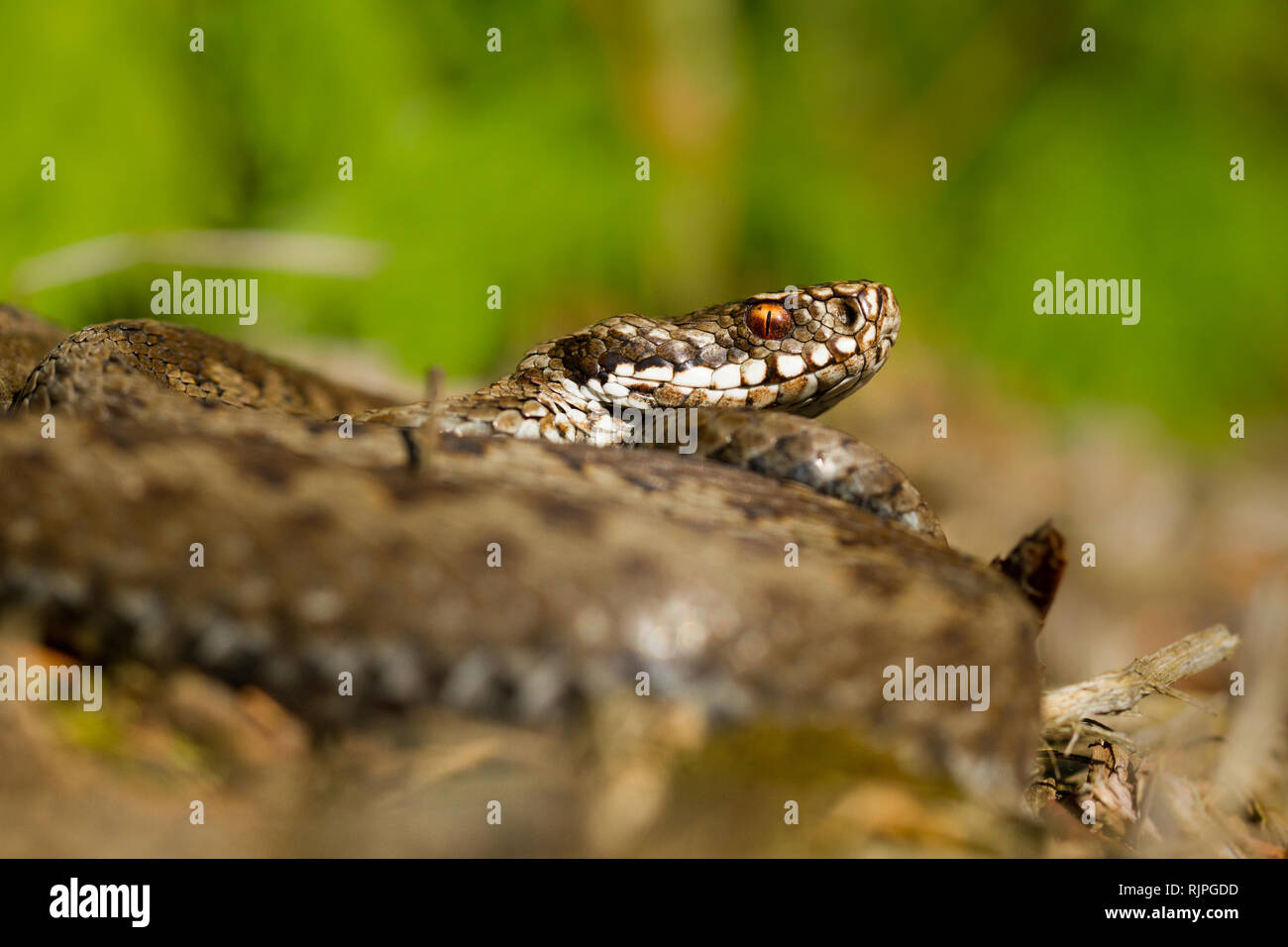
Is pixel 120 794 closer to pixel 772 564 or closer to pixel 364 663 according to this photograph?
pixel 364 663

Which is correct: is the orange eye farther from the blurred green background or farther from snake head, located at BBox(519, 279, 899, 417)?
the blurred green background

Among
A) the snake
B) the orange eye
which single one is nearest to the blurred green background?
the orange eye

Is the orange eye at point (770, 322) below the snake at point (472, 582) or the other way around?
the other way around

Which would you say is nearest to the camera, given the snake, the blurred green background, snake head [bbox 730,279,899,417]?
the snake

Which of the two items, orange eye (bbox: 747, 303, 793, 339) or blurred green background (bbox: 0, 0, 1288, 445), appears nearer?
orange eye (bbox: 747, 303, 793, 339)

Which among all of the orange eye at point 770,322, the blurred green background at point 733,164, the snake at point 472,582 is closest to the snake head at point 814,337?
the orange eye at point 770,322

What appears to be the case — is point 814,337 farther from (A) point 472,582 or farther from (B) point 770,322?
(A) point 472,582

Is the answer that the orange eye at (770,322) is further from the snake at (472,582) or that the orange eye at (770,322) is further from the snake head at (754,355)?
the snake at (472,582)
